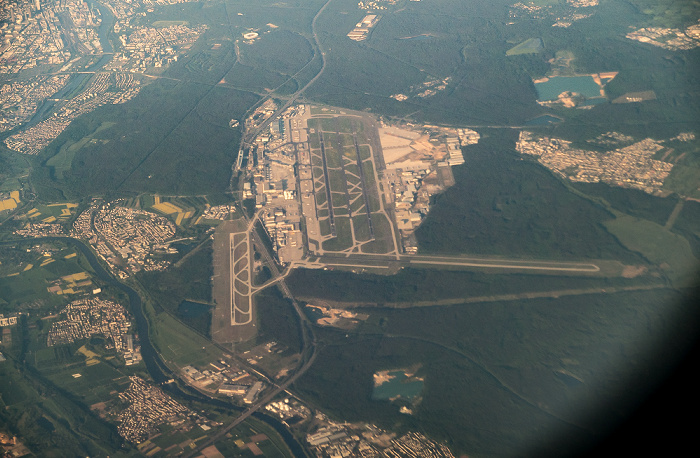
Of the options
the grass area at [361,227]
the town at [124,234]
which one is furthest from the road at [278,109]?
the grass area at [361,227]

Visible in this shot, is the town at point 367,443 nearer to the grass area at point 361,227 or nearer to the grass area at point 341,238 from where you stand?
the grass area at point 341,238

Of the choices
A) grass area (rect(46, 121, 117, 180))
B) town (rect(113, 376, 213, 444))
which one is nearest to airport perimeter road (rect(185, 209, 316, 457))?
town (rect(113, 376, 213, 444))

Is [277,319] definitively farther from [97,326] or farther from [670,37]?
[670,37]

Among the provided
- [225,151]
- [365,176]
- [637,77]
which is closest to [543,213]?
[365,176]

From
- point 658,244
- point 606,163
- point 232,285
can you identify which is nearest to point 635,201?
point 658,244

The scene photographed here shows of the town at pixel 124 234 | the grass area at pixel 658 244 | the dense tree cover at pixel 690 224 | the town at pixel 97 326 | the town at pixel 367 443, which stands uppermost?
the dense tree cover at pixel 690 224

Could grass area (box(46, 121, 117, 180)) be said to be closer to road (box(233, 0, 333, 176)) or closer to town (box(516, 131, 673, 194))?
road (box(233, 0, 333, 176))
